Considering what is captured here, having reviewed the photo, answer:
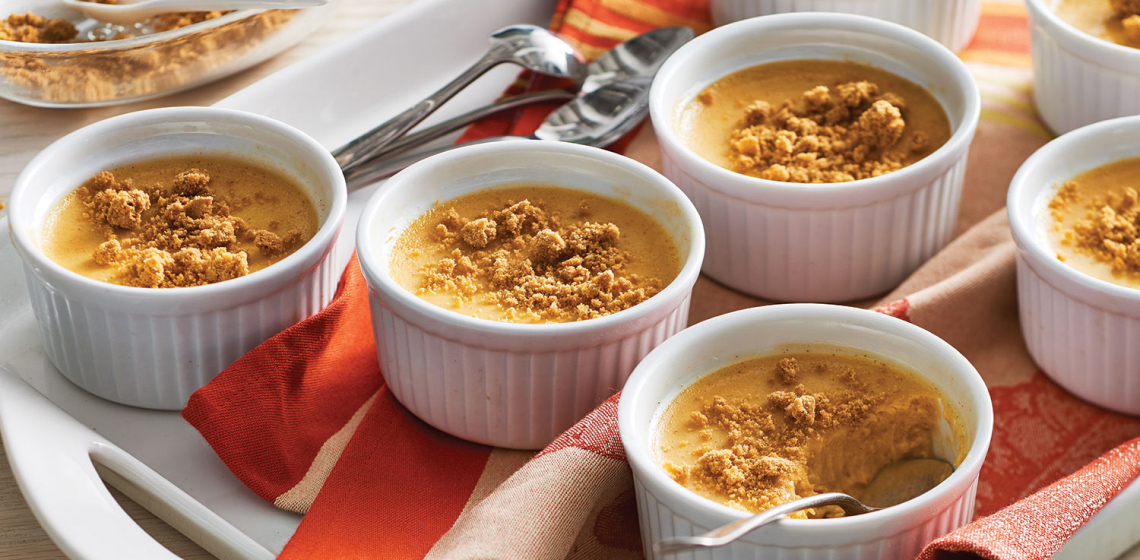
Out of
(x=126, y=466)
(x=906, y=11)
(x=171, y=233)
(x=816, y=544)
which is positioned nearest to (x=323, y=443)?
(x=126, y=466)

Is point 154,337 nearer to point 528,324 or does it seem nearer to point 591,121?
point 528,324

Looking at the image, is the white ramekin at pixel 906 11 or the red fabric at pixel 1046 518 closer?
the red fabric at pixel 1046 518

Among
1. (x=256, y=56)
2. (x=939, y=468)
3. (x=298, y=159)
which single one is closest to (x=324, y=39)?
(x=256, y=56)

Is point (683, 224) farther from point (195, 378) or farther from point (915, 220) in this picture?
point (195, 378)

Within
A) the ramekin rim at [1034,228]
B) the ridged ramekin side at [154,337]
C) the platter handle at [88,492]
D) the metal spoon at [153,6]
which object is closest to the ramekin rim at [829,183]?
the ramekin rim at [1034,228]

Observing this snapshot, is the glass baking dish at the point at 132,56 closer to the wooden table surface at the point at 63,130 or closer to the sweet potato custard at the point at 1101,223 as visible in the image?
the wooden table surface at the point at 63,130
